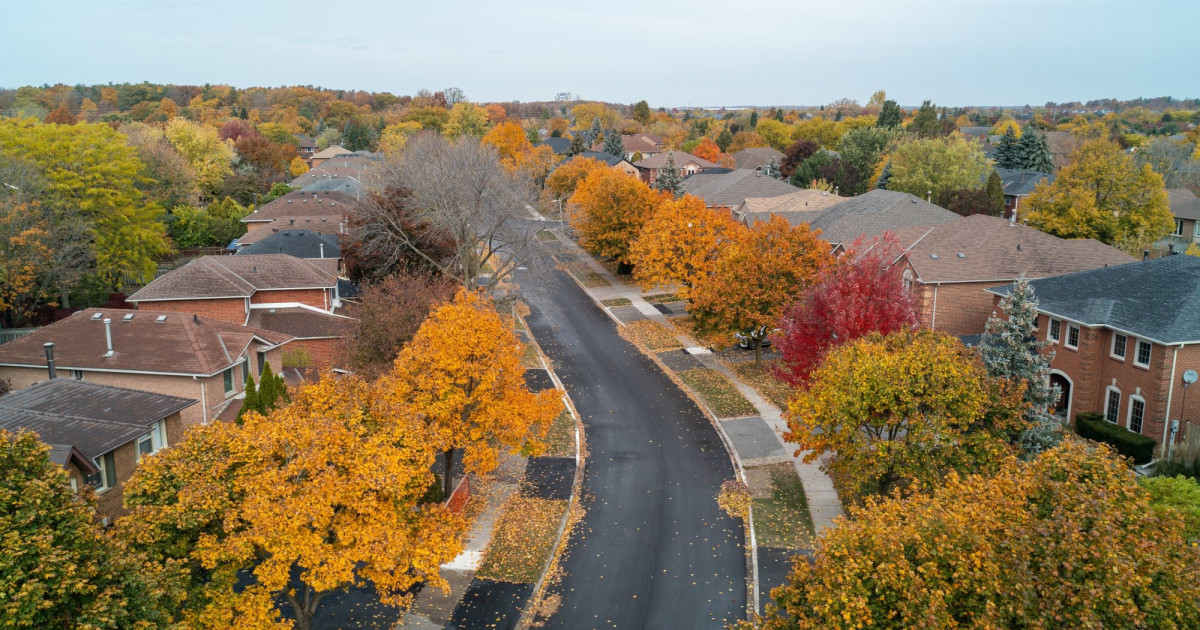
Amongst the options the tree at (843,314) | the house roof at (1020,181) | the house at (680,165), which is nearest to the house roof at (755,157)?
the house at (680,165)

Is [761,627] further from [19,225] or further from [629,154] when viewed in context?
[629,154]

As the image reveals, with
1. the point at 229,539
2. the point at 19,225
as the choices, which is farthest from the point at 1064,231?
the point at 19,225

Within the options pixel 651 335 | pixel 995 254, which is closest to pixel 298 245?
pixel 651 335

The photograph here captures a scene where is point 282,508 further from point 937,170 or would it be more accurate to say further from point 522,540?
point 937,170

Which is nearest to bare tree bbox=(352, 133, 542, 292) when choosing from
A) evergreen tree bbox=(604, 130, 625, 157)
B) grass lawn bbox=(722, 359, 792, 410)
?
grass lawn bbox=(722, 359, 792, 410)

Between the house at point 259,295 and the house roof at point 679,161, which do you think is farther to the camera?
the house roof at point 679,161

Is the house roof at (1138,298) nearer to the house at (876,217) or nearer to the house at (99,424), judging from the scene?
the house at (876,217)
